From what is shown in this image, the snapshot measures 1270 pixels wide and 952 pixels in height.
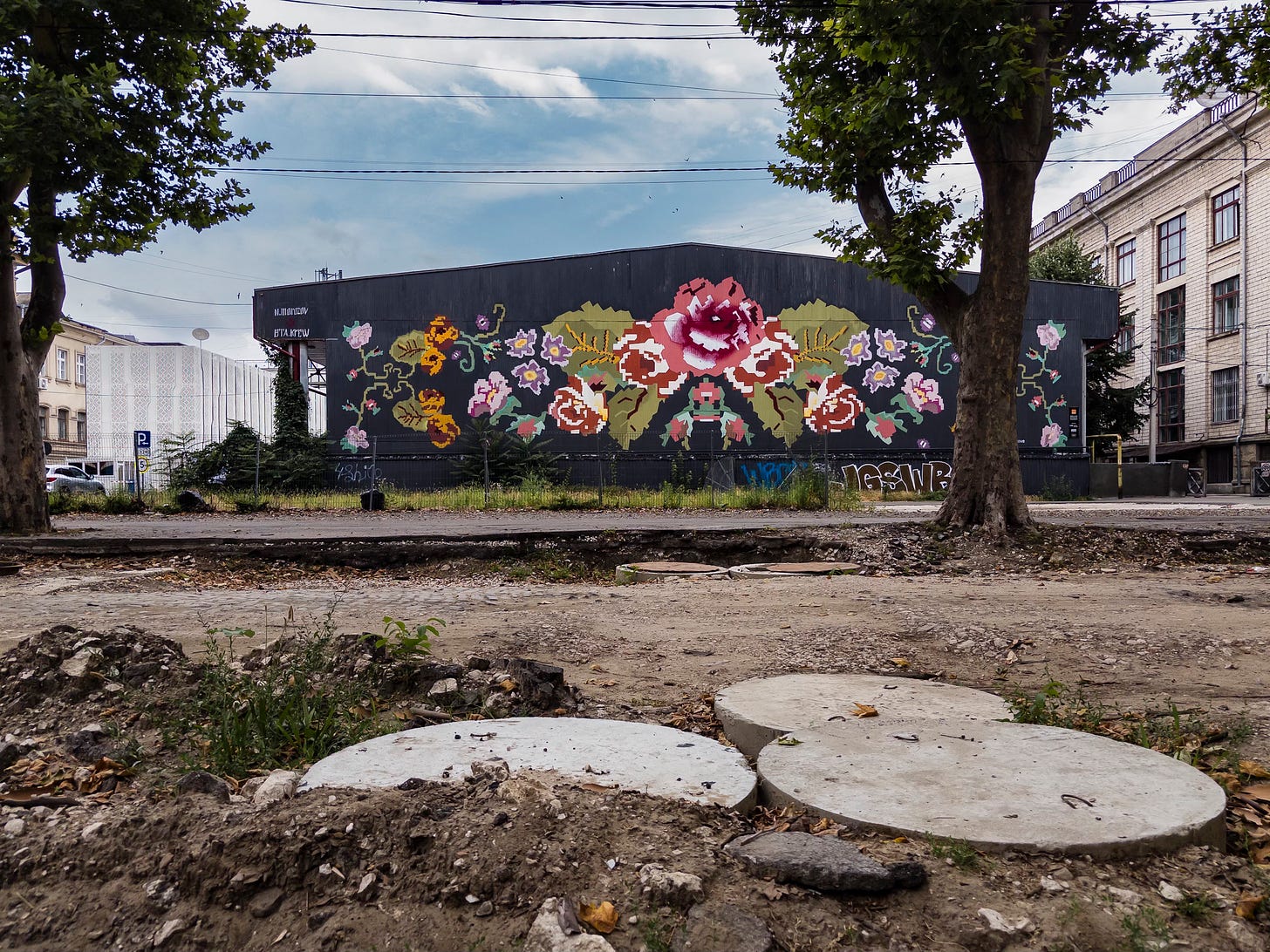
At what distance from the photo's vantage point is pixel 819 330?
79.5ft

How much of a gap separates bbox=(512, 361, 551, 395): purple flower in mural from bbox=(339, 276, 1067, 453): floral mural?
3 centimetres

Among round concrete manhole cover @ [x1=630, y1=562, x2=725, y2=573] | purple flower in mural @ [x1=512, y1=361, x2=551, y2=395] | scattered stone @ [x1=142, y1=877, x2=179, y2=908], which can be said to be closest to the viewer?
scattered stone @ [x1=142, y1=877, x2=179, y2=908]

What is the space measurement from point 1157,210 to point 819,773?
1728 inches

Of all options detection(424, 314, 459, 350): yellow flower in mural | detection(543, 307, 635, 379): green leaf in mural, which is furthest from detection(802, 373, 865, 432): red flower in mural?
detection(424, 314, 459, 350): yellow flower in mural

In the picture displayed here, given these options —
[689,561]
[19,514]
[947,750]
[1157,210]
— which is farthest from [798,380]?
[1157,210]

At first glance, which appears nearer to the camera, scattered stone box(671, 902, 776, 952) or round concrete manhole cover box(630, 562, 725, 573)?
scattered stone box(671, 902, 776, 952)

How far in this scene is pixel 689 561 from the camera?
30.5 ft

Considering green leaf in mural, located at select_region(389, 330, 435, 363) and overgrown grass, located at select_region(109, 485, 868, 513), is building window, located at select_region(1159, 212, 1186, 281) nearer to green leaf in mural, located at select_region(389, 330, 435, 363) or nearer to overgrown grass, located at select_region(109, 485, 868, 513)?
overgrown grass, located at select_region(109, 485, 868, 513)

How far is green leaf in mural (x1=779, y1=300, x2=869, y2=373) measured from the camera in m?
24.1

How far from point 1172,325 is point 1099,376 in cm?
921

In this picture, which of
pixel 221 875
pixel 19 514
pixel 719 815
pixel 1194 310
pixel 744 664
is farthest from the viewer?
pixel 1194 310

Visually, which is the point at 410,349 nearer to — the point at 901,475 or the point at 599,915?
the point at 901,475

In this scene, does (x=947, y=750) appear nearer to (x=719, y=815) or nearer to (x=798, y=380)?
(x=719, y=815)

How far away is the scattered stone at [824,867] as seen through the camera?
1.97 m
